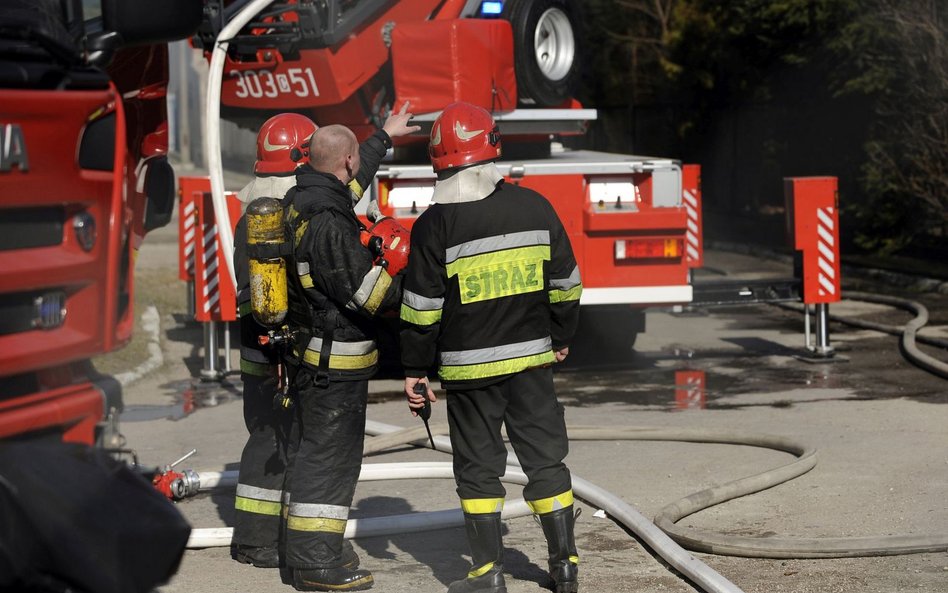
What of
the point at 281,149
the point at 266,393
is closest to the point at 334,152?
the point at 281,149

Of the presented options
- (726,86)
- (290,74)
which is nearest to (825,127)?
(726,86)

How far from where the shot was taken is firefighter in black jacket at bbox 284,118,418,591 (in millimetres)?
5375

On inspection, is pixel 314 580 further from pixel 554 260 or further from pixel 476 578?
pixel 554 260

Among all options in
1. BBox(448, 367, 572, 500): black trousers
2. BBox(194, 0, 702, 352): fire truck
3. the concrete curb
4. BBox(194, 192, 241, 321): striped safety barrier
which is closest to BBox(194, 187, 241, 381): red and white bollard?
BBox(194, 192, 241, 321): striped safety barrier

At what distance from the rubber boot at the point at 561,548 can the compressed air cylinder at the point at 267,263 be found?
1.33m

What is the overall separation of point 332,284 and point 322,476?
76cm

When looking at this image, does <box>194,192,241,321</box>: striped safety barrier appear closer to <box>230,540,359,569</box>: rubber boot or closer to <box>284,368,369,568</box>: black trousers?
<box>230,540,359,569</box>: rubber boot

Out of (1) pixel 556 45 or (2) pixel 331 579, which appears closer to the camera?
(2) pixel 331 579

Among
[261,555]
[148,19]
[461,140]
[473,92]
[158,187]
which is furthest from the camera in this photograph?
[473,92]

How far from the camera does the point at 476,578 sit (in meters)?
5.19

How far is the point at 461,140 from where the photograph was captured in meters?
5.23

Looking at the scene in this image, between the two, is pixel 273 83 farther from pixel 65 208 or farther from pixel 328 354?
pixel 65 208

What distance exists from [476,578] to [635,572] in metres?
0.72

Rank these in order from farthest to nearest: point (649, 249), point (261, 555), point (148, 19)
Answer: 1. point (649, 249)
2. point (261, 555)
3. point (148, 19)
